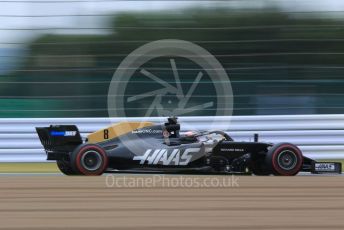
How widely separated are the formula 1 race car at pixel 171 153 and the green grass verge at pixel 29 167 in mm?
1273

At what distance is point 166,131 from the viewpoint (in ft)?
30.1

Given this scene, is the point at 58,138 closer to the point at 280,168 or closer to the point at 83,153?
the point at 83,153

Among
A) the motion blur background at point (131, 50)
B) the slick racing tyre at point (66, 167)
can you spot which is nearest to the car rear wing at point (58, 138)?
the slick racing tyre at point (66, 167)

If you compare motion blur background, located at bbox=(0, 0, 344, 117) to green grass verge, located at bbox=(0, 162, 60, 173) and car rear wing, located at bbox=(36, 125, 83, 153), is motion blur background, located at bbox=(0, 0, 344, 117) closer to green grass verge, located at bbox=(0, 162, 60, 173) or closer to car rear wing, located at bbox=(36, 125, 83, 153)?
green grass verge, located at bbox=(0, 162, 60, 173)

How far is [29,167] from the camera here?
1118cm

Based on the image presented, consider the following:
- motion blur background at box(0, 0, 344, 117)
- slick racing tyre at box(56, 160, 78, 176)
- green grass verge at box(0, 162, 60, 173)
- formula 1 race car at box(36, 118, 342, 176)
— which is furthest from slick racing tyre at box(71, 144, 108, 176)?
motion blur background at box(0, 0, 344, 117)

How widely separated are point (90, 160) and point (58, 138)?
621 millimetres

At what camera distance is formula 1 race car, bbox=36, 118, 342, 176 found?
8922 millimetres

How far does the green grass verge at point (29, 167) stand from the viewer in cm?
1028

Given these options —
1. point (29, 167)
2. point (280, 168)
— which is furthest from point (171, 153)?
point (29, 167)

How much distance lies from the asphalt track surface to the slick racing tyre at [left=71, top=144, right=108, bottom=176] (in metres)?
0.61

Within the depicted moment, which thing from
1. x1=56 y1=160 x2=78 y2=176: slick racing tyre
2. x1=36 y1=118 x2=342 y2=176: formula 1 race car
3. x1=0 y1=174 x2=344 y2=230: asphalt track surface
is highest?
x1=36 y1=118 x2=342 y2=176: formula 1 race car

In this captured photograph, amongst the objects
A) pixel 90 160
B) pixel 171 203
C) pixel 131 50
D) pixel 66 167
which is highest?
pixel 131 50

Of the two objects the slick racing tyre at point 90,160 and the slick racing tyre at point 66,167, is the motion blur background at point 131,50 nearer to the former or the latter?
the slick racing tyre at point 66,167
